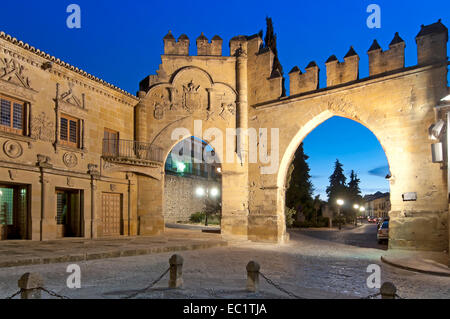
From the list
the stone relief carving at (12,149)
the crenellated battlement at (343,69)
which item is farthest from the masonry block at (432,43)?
the stone relief carving at (12,149)

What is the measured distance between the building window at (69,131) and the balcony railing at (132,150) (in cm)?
134

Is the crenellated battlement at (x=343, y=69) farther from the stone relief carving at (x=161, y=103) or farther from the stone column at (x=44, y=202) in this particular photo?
the stone column at (x=44, y=202)

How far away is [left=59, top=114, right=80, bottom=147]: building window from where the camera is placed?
46.9 ft

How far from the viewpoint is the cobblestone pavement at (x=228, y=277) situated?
582cm

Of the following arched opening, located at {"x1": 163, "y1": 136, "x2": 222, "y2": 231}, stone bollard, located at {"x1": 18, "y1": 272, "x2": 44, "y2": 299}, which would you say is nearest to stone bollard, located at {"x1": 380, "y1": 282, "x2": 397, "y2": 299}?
stone bollard, located at {"x1": 18, "y1": 272, "x2": 44, "y2": 299}

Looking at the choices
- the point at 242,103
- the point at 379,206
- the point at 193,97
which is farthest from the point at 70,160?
the point at 379,206

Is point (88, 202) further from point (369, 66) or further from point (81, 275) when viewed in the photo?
point (369, 66)

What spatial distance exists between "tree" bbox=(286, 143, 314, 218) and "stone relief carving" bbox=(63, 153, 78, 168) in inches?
761

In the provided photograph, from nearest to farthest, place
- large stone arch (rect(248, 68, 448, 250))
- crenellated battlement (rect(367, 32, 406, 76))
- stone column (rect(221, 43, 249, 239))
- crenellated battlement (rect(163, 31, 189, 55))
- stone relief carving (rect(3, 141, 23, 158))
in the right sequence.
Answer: stone relief carving (rect(3, 141, 23, 158)), large stone arch (rect(248, 68, 448, 250)), crenellated battlement (rect(367, 32, 406, 76)), stone column (rect(221, 43, 249, 239)), crenellated battlement (rect(163, 31, 189, 55))

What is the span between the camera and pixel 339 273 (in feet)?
27.6

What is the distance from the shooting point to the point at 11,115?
12422 mm

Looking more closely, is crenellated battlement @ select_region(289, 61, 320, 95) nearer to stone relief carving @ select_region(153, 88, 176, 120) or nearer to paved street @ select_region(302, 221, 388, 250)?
stone relief carving @ select_region(153, 88, 176, 120)

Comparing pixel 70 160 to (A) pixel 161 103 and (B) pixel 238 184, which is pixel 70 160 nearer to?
(A) pixel 161 103
